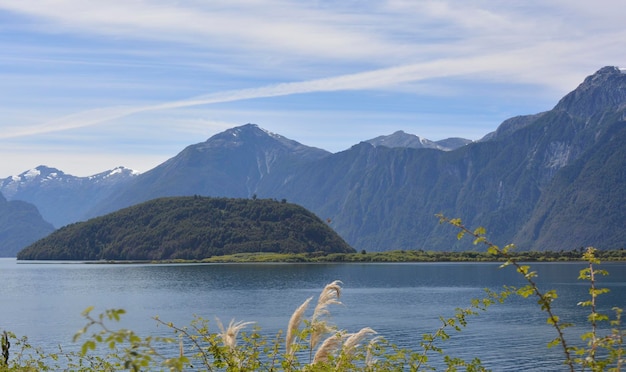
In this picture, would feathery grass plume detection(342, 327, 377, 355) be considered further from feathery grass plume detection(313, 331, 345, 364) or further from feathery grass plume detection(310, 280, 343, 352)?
feathery grass plume detection(310, 280, 343, 352)

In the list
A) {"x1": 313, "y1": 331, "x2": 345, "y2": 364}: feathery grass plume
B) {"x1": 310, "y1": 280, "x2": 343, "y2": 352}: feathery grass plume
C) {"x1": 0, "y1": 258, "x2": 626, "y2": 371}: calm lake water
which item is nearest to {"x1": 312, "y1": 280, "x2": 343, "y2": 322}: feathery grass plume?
{"x1": 310, "y1": 280, "x2": 343, "y2": 352}: feathery grass plume

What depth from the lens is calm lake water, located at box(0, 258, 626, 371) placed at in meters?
77.5

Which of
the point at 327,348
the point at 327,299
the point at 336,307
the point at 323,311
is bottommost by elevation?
the point at 336,307

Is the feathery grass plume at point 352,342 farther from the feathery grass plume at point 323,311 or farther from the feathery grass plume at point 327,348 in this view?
the feathery grass plume at point 323,311

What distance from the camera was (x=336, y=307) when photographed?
372 ft

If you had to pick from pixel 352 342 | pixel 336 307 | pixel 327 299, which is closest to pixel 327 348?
pixel 352 342

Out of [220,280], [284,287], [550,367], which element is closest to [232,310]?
[284,287]

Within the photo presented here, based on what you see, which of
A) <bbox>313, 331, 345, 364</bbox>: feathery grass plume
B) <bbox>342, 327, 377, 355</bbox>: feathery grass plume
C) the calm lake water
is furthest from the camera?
the calm lake water

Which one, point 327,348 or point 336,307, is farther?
point 336,307

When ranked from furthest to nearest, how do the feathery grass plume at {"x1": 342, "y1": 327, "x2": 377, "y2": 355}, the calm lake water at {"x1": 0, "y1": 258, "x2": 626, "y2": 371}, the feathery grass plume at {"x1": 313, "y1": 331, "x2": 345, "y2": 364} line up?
the calm lake water at {"x1": 0, "y1": 258, "x2": 626, "y2": 371}, the feathery grass plume at {"x1": 342, "y1": 327, "x2": 377, "y2": 355}, the feathery grass plume at {"x1": 313, "y1": 331, "x2": 345, "y2": 364}

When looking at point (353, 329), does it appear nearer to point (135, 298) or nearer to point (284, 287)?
point (135, 298)

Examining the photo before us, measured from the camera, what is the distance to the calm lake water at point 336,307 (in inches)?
3051

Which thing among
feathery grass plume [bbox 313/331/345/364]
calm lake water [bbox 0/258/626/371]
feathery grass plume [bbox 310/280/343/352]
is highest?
feathery grass plume [bbox 310/280/343/352]

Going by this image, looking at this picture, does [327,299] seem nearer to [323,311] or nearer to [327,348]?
[323,311]
